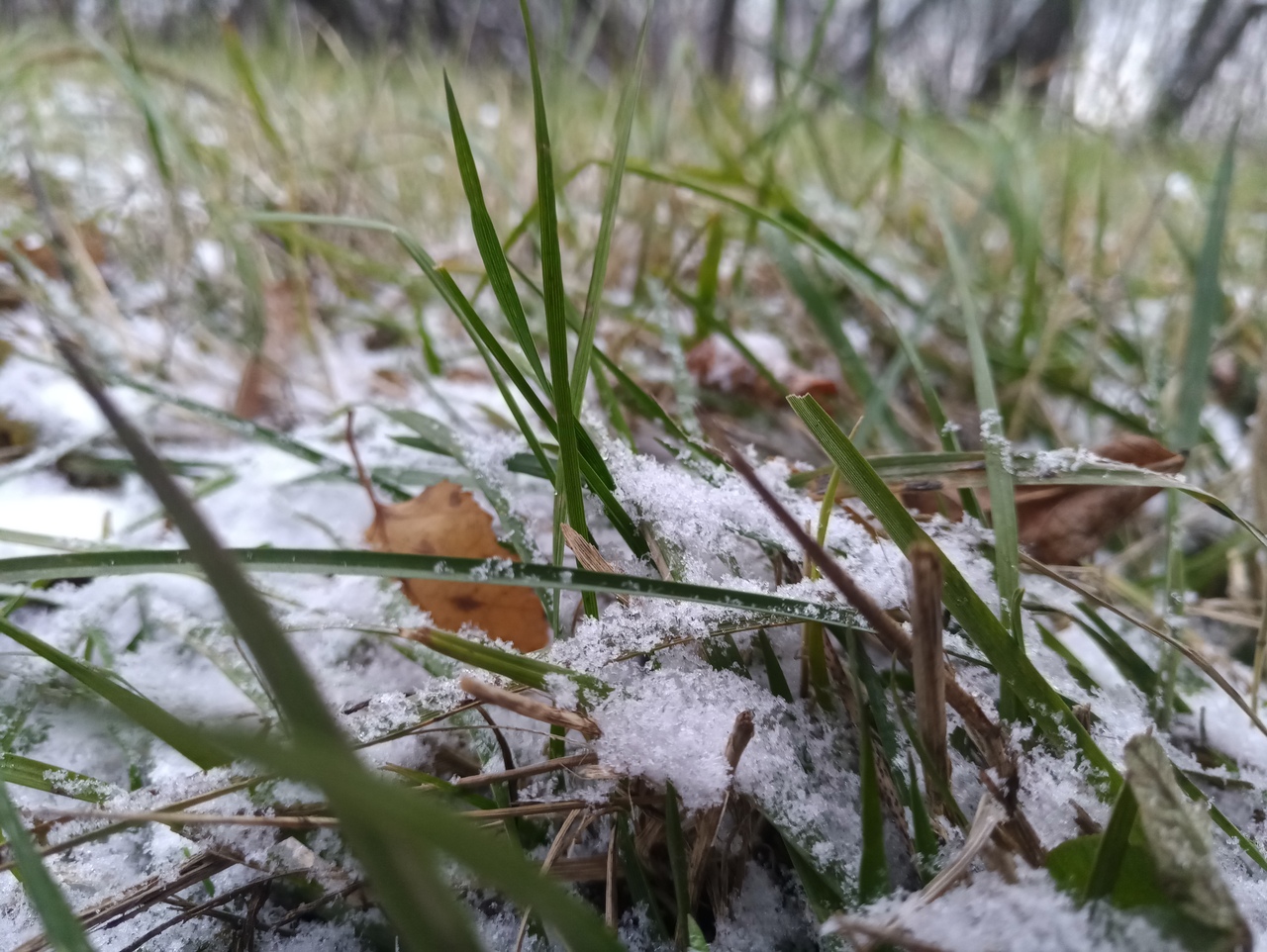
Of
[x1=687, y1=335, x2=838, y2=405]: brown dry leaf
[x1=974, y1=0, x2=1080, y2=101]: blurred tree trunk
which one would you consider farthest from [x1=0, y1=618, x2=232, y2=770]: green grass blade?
[x1=974, y1=0, x2=1080, y2=101]: blurred tree trunk

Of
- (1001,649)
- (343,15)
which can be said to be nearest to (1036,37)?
(343,15)

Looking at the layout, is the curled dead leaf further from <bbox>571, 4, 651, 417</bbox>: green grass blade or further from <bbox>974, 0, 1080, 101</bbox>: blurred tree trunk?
<bbox>974, 0, 1080, 101</bbox>: blurred tree trunk

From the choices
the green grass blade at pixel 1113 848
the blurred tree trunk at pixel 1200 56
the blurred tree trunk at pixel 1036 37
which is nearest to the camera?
the green grass blade at pixel 1113 848

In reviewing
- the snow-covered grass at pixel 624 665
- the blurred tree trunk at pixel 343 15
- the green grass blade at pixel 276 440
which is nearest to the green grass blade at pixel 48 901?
the snow-covered grass at pixel 624 665

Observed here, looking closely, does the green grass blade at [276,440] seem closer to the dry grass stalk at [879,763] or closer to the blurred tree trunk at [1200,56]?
the dry grass stalk at [879,763]

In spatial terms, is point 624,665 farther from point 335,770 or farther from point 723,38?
point 723,38

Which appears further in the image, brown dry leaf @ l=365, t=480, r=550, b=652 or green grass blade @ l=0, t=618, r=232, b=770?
brown dry leaf @ l=365, t=480, r=550, b=652
